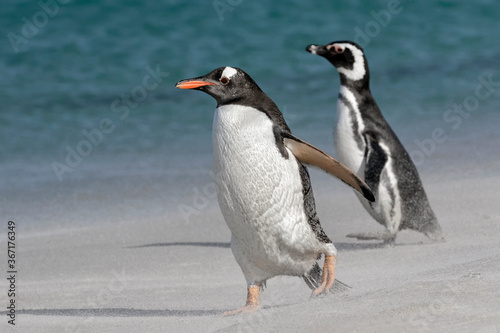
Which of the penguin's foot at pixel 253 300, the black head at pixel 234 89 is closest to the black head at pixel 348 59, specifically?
the black head at pixel 234 89

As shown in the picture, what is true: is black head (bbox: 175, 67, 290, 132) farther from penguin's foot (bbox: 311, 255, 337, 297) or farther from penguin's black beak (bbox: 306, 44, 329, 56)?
penguin's black beak (bbox: 306, 44, 329, 56)

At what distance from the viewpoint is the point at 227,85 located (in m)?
3.65

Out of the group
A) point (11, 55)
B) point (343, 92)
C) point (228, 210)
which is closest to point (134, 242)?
point (343, 92)

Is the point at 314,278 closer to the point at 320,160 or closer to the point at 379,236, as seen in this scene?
the point at 320,160

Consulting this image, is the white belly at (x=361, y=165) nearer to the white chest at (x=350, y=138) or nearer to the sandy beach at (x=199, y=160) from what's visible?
the white chest at (x=350, y=138)

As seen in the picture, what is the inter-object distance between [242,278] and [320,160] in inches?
47.3

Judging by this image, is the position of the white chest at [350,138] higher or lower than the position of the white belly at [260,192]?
lower

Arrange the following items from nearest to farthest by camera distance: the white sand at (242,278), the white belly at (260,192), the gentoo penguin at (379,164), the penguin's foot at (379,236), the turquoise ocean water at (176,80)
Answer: the white sand at (242,278) → the white belly at (260,192) → the penguin's foot at (379,236) → the gentoo penguin at (379,164) → the turquoise ocean water at (176,80)

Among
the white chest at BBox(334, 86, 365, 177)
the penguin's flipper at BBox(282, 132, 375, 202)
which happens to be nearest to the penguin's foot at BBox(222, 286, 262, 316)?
the penguin's flipper at BBox(282, 132, 375, 202)

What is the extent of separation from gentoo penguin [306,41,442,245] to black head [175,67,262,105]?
2083mm

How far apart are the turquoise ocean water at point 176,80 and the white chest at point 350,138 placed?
1516 mm

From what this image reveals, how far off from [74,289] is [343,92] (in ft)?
7.86

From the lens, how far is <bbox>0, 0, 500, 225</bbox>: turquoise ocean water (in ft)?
25.3

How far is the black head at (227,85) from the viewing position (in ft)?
11.9
